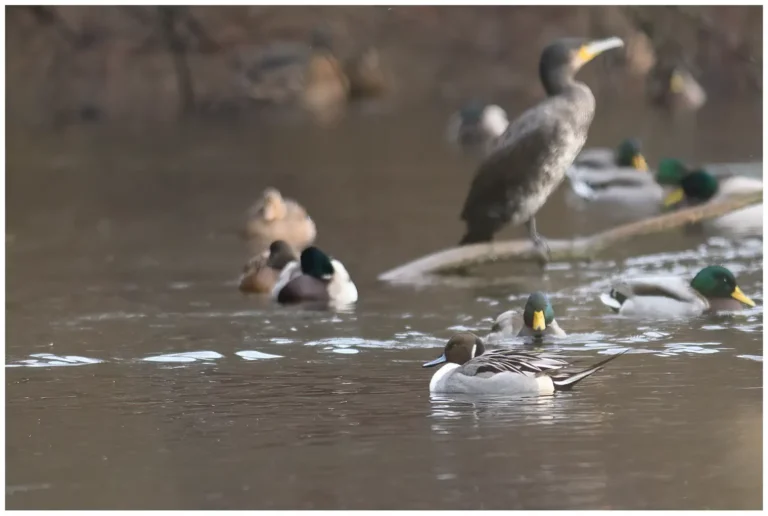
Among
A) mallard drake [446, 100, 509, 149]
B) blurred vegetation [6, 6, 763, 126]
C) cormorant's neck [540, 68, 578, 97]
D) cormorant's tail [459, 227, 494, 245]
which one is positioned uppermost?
blurred vegetation [6, 6, 763, 126]

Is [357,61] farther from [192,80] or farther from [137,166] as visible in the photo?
[137,166]

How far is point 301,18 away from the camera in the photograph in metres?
31.9

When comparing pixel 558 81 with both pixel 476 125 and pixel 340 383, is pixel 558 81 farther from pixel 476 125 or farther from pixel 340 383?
pixel 476 125

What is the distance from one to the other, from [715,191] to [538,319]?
6177mm

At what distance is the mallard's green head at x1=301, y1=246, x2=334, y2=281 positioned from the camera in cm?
1109

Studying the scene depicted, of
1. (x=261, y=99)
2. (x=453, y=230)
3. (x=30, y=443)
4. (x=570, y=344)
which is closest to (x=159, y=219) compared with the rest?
(x=453, y=230)

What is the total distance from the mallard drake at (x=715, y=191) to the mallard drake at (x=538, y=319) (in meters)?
4.44

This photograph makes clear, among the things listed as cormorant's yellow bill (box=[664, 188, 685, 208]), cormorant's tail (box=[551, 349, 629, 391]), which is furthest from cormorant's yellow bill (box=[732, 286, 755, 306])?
cormorant's yellow bill (box=[664, 188, 685, 208])

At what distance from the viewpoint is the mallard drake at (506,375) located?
7926 mm

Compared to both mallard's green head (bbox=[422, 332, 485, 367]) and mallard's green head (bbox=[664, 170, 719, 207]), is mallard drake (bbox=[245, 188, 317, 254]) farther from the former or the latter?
mallard's green head (bbox=[422, 332, 485, 367])

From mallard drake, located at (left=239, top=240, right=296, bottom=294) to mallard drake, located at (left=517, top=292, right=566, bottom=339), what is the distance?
101 inches

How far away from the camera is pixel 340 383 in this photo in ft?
27.7

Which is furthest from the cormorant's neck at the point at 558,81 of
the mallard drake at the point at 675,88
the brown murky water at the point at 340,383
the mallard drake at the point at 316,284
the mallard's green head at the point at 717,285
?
the mallard drake at the point at 675,88

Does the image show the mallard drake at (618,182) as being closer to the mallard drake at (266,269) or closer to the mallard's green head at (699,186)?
the mallard's green head at (699,186)
